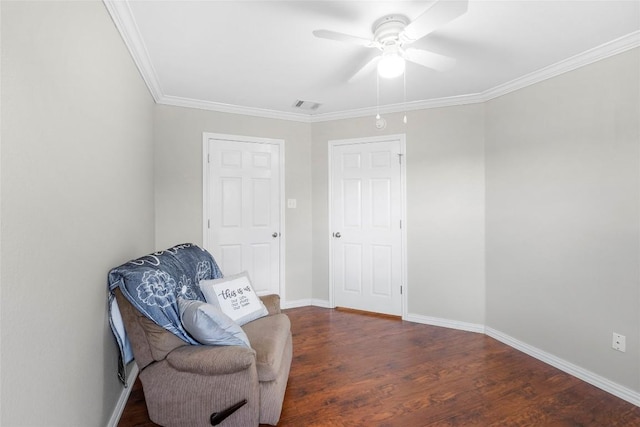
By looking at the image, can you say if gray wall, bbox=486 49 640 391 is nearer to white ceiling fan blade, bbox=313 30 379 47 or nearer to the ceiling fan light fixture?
the ceiling fan light fixture

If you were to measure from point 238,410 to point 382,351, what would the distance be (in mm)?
1471

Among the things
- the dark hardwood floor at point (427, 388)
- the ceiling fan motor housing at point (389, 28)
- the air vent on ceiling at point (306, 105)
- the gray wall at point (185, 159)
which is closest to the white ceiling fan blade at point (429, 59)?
the ceiling fan motor housing at point (389, 28)

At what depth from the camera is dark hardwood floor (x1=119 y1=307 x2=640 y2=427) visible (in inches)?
75.2

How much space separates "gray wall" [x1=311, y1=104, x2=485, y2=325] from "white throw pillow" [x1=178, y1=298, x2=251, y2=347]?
2.27m

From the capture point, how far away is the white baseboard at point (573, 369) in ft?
6.88

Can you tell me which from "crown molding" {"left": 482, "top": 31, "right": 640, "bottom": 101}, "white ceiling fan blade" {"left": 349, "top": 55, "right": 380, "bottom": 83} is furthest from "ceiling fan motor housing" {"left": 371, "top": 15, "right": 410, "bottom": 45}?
"crown molding" {"left": 482, "top": 31, "right": 640, "bottom": 101}

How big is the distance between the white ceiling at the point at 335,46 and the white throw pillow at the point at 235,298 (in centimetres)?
165

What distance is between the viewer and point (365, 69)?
8.43 feet

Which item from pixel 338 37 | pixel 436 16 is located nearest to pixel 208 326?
pixel 338 37

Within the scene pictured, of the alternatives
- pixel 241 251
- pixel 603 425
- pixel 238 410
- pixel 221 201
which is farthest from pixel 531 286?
pixel 221 201

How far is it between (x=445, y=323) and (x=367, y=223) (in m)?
1.32

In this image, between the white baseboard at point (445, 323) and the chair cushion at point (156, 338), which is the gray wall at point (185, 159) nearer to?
the white baseboard at point (445, 323)

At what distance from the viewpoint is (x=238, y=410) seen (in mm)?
1649

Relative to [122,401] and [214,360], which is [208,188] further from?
[214,360]
